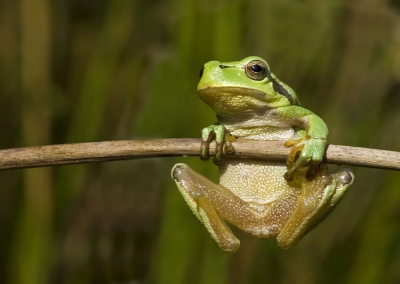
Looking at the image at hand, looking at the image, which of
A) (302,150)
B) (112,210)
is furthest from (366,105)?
(112,210)

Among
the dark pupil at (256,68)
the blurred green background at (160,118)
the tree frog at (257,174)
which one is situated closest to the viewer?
the tree frog at (257,174)

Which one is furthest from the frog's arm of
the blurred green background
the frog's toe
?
the blurred green background

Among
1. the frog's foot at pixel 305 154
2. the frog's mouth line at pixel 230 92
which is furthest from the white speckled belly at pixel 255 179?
the frog's mouth line at pixel 230 92

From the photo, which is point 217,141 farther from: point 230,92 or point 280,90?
point 280,90

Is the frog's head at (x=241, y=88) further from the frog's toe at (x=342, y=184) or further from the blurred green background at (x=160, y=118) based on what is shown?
the blurred green background at (x=160, y=118)

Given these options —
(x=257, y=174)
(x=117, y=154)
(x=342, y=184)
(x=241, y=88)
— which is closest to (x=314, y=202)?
→ (x=342, y=184)

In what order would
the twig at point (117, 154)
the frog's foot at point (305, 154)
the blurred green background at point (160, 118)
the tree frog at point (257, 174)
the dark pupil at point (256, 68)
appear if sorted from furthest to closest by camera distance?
the blurred green background at point (160, 118) → the dark pupil at point (256, 68) → the tree frog at point (257, 174) → the frog's foot at point (305, 154) → the twig at point (117, 154)
